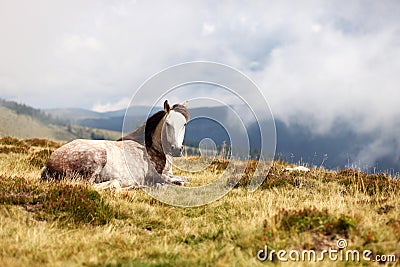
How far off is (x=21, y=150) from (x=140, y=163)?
981cm

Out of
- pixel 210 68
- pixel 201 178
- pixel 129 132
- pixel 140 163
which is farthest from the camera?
pixel 201 178

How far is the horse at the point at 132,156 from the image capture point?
35.0 ft

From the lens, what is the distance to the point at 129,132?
492 inches

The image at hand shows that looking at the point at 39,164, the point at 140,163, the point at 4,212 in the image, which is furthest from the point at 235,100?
the point at 39,164

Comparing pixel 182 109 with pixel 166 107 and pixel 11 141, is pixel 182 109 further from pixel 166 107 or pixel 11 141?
pixel 11 141

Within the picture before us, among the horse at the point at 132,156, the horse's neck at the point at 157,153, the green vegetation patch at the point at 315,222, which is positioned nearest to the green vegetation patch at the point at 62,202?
the horse at the point at 132,156

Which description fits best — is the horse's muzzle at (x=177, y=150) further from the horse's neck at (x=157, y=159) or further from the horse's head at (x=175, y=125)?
the horse's neck at (x=157, y=159)

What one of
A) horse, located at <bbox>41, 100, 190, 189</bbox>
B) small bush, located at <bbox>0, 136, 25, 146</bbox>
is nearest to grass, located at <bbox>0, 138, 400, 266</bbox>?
horse, located at <bbox>41, 100, 190, 189</bbox>

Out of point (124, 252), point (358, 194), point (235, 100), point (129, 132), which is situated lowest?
point (124, 252)

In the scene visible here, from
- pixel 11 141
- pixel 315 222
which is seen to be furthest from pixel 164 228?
pixel 11 141

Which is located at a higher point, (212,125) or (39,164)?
(212,125)

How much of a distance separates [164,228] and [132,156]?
4803 mm

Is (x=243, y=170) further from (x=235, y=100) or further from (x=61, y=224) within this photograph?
(x=61, y=224)

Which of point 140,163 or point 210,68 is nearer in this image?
point 210,68
